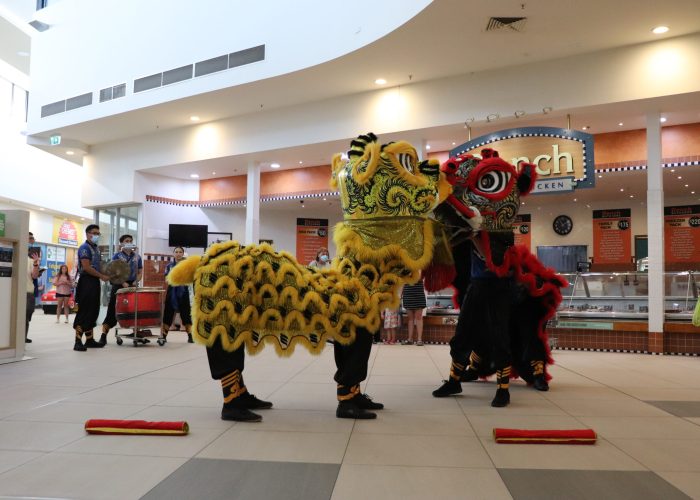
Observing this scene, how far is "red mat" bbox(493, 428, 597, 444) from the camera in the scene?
2410 millimetres

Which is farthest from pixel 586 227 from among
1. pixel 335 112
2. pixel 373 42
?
pixel 373 42

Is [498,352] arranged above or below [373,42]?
below

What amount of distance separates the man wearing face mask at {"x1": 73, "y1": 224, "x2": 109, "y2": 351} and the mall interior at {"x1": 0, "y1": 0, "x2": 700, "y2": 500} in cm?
40

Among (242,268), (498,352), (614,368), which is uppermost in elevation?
(242,268)

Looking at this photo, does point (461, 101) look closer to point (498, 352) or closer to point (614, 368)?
point (614, 368)

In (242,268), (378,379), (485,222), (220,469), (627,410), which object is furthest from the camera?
(378,379)

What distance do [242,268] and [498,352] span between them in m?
1.85

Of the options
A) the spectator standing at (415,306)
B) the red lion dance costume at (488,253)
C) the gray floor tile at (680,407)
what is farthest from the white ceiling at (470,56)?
the gray floor tile at (680,407)

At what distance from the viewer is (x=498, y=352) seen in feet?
11.1

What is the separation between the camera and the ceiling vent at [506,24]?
19.1 ft

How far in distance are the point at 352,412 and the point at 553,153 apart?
5.55m

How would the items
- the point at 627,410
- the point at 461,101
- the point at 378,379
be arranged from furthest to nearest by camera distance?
the point at 461,101, the point at 378,379, the point at 627,410

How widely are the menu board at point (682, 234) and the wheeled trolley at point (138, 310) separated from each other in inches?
357

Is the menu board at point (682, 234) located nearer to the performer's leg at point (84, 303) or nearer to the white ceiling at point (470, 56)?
the white ceiling at point (470, 56)
